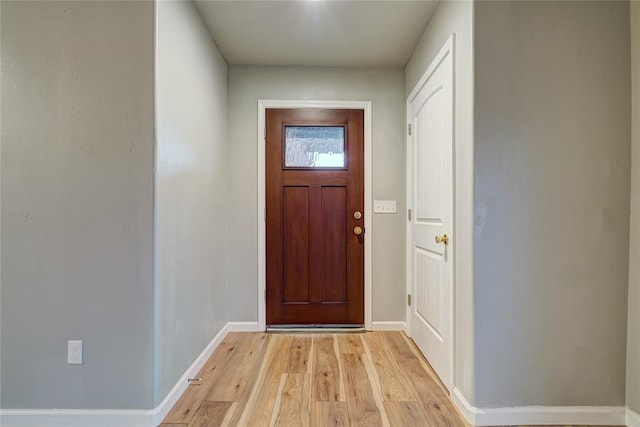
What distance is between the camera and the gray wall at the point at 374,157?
9.59ft

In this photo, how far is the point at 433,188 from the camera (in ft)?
7.30

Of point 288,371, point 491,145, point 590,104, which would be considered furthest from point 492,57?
point 288,371

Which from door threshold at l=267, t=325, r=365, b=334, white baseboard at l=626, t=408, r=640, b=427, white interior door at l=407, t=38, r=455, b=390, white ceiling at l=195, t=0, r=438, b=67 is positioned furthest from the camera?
door threshold at l=267, t=325, r=365, b=334

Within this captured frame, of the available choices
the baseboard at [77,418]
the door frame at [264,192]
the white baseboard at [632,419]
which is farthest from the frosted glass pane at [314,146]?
the white baseboard at [632,419]

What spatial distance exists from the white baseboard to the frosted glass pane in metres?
2.34

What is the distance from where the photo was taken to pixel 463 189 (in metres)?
1.72

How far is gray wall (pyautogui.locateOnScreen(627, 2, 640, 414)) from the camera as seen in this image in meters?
1.57

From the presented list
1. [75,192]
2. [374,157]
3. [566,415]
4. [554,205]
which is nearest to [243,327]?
[75,192]

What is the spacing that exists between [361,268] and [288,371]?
1.13m

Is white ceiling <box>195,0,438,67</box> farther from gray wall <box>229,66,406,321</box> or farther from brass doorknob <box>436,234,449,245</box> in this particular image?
brass doorknob <box>436,234,449,245</box>

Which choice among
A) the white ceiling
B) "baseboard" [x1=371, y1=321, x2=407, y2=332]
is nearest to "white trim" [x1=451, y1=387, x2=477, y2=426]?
"baseboard" [x1=371, y1=321, x2=407, y2=332]

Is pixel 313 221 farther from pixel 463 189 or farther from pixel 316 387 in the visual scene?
pixel 463 189

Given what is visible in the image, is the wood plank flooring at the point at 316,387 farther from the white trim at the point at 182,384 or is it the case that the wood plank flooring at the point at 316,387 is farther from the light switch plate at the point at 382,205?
the light switch plate at the point at 382,205

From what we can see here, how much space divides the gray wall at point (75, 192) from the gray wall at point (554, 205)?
168 centimetres
